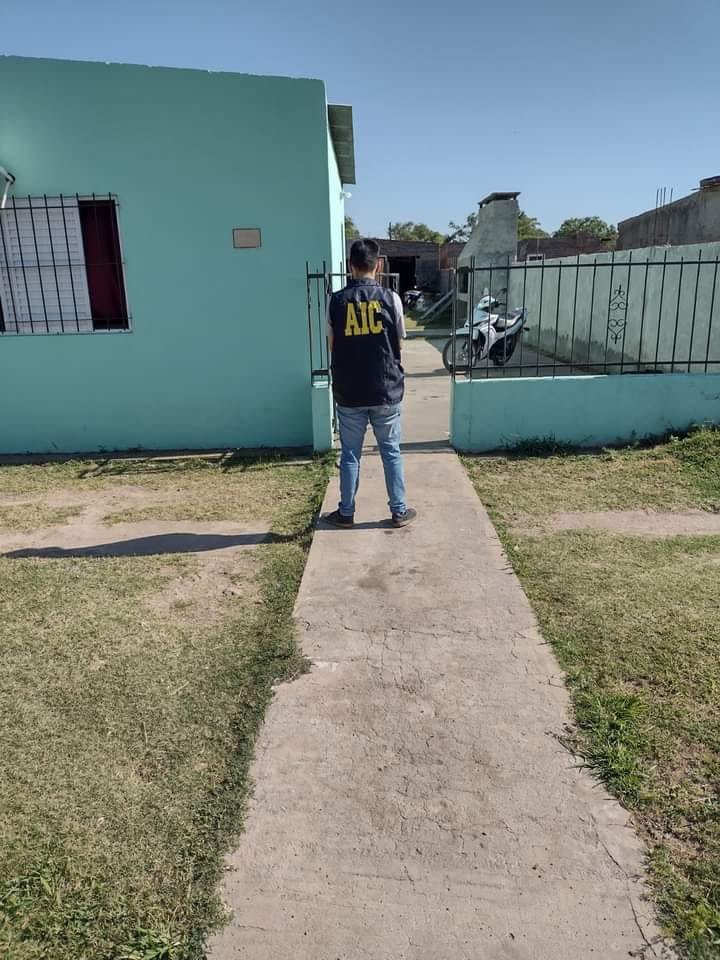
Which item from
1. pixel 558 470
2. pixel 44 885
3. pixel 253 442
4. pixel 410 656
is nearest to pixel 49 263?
pixel 253 442

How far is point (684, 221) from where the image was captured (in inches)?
635

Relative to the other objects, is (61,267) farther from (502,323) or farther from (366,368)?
(502,323)

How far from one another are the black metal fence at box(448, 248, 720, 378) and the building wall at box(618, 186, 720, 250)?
3798 mm

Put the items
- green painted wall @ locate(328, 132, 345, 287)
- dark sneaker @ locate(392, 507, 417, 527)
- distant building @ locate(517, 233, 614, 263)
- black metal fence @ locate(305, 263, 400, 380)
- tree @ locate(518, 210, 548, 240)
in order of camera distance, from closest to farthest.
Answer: dark sneaker @ locate(392, 507, 417, 527)
black metal fence @ locate(305, 263, 400, 380)
green painted wall @ locate(328, 132, 345, 287)
distant building @ locate(517, 233, 614, 263)
tree @ locate(518, 210, 548, 240)

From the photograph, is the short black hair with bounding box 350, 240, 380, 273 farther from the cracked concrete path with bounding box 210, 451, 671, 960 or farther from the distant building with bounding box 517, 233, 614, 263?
the distant building with bounding box 517, 233, 614, 263

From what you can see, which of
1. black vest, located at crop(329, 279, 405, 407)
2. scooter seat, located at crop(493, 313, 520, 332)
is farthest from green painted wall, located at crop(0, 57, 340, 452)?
scooter seat, located at crop(493, 313, 520, 332)

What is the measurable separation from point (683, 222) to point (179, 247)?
45.0 ft

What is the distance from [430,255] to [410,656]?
113ft

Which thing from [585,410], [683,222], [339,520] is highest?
[683,222]

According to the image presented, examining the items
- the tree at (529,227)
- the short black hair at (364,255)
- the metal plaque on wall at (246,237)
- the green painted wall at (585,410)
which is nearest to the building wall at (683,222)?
the green painted wall at (585,410)

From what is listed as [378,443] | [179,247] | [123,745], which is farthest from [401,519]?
[179,247]

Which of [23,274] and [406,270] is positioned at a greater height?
[406,270]

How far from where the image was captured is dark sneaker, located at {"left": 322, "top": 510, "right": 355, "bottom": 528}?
476 centimetres

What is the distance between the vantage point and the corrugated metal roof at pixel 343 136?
7.32m
